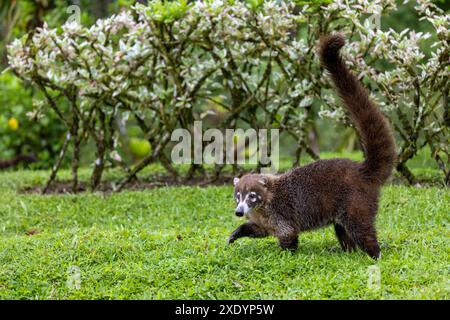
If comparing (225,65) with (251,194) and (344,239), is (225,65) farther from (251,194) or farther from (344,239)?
(344,239)

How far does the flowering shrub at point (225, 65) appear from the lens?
6.99 meters

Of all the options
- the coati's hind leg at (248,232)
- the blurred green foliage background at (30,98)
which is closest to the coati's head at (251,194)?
the coati's hind leg at (248,232)

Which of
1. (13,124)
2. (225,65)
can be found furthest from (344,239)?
(13,124)

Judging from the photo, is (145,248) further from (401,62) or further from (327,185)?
(401,62)

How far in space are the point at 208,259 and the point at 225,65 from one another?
11.1ft

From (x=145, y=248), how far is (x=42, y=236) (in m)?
1.17

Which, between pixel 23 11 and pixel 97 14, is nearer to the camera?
pixel 23 11

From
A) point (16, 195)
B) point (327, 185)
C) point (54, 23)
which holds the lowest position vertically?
point (16, 195)

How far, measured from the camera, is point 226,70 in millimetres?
7918

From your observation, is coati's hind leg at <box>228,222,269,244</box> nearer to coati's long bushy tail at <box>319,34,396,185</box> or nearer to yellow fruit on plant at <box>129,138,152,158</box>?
coati's long bushy tail at <box>319,34,396,185</box>

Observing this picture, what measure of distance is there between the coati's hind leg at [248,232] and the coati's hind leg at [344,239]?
21.5 inches

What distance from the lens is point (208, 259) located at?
4.85 meters
